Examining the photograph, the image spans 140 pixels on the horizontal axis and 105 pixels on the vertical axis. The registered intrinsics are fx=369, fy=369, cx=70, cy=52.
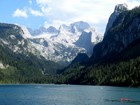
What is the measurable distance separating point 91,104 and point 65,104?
1121cm

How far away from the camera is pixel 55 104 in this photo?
15962cm

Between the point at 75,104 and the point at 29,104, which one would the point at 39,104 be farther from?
the point at 75,104

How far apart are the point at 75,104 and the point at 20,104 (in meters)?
23.7

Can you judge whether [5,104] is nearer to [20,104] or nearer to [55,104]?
[20,104]

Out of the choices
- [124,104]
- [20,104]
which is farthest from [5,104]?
[124,104]

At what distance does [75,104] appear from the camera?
518ft

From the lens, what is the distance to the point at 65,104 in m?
159

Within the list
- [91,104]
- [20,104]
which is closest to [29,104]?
[20,104]

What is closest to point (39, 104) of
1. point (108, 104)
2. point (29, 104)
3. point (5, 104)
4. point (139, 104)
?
point (29, 104)

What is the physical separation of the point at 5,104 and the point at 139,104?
57139 millimetres

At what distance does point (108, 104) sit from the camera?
158 meters

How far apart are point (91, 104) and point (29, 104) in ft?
87.4

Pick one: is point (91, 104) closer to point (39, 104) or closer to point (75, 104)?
point (75, 104)

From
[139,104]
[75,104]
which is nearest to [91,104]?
[75,104]
